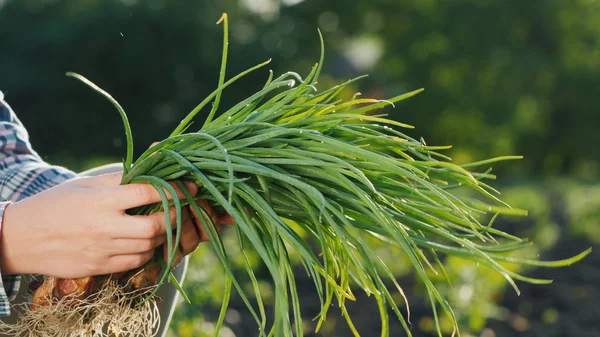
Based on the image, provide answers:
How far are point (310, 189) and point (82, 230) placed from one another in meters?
0.41

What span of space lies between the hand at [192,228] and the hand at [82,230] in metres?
0.07

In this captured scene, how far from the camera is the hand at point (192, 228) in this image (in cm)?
160

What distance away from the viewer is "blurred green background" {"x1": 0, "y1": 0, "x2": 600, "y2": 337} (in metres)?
3.78

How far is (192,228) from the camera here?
164 centimetres

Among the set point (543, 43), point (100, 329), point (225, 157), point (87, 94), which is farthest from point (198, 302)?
point (543, 43)

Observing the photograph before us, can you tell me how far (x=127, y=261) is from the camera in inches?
58.6

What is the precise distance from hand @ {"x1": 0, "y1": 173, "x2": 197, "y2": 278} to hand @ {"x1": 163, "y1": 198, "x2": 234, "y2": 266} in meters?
0.07

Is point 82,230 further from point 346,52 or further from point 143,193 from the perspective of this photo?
point 346,52

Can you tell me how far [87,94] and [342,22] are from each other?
20.5ft

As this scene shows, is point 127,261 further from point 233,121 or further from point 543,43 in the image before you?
point 543,43

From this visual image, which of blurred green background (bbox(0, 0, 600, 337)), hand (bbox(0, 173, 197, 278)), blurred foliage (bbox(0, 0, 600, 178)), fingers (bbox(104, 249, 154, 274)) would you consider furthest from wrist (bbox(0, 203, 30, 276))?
blurred foliage (bbox(0, 0, 600, 178))

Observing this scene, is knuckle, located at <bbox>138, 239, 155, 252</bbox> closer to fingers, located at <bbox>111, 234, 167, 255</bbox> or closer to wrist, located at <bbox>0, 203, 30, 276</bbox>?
fingers, located at <bbox>111, 234, 167, 255</bbox>

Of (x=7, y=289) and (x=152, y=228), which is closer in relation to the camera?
(x=152, y=228)

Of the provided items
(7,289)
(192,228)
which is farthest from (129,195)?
(7,289)
